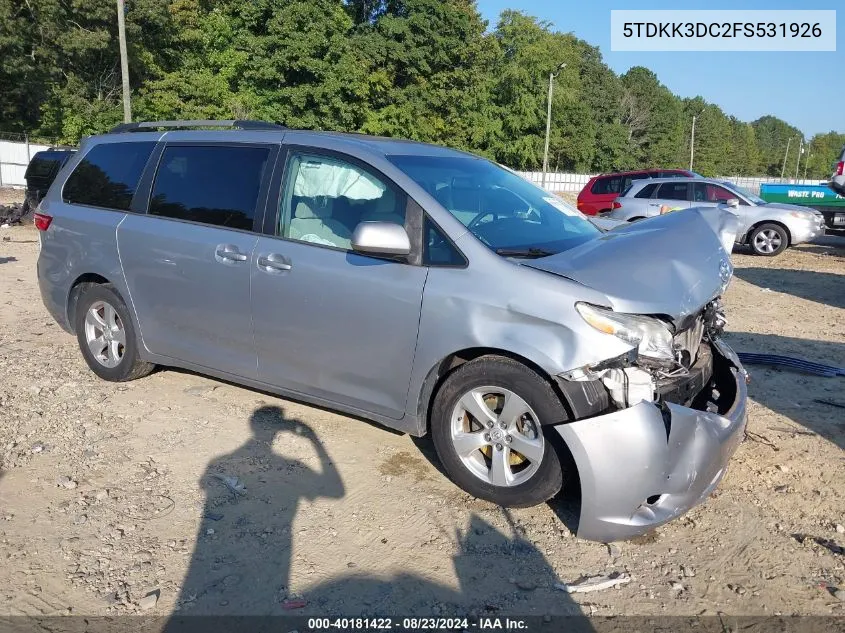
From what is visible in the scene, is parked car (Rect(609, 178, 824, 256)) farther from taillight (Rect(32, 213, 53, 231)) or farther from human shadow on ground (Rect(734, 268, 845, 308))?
taillight (Rect(32, 213, 53, 231))

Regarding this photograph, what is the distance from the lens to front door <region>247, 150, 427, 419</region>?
3.79 m

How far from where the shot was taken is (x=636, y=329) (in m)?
3.26

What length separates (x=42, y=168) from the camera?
16672 millimetres

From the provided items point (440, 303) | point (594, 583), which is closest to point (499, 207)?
point (440, 303)

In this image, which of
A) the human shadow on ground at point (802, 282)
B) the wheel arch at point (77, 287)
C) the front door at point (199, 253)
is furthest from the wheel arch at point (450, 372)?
the human shadow on ground at point (802, 282)

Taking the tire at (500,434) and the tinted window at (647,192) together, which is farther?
the tinted window at (647,192)

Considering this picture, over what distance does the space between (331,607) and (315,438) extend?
172cm

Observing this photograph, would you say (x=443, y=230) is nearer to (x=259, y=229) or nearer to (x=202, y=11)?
(x=259, y=229)

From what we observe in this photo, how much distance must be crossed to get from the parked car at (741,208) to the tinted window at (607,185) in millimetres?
4472

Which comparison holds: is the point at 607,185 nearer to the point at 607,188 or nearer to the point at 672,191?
the point at 607,188

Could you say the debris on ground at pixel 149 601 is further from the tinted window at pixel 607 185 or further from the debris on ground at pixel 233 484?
the tinted window at pixel 607 185

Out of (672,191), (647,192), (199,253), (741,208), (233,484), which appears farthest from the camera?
(647,192)

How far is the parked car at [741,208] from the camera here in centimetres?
1486

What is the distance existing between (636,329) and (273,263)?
83.7 inches
